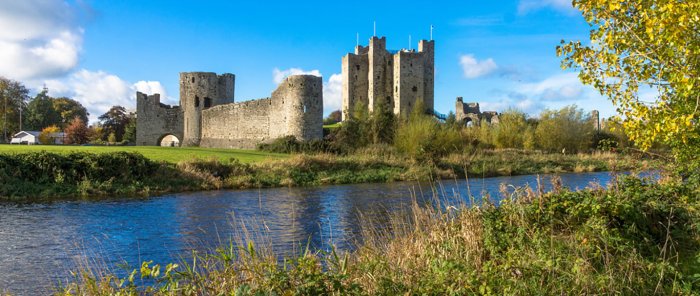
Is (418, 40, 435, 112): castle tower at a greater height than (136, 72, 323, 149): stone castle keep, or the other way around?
(418, 40, 435, 112): castle tower

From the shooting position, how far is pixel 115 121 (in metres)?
56.0

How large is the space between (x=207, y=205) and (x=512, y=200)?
974 cm

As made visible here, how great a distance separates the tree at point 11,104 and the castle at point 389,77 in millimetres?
35632

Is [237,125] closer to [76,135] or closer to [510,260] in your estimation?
[76,135]

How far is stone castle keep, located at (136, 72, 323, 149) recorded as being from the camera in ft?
105

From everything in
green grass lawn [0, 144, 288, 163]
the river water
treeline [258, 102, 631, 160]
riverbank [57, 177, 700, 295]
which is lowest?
the river water

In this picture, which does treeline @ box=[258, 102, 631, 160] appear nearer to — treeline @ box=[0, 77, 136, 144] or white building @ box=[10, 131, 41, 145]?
treeline @ box=[0, 77, 136, 144]

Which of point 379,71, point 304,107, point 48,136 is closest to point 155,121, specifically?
point 304,107

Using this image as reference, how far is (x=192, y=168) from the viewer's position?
778 inches

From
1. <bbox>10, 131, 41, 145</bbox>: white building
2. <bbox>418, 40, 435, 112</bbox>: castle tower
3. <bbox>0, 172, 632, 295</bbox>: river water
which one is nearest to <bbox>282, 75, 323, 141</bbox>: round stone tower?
<bbox>0, 172, 632, 295</bbox>: river water

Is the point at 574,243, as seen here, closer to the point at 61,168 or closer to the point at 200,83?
the point at 61,168

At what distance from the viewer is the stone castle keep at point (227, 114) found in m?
31.9

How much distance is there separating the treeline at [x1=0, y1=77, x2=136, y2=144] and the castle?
20.8 meters

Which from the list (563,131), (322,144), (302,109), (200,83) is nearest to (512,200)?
(322,144)
